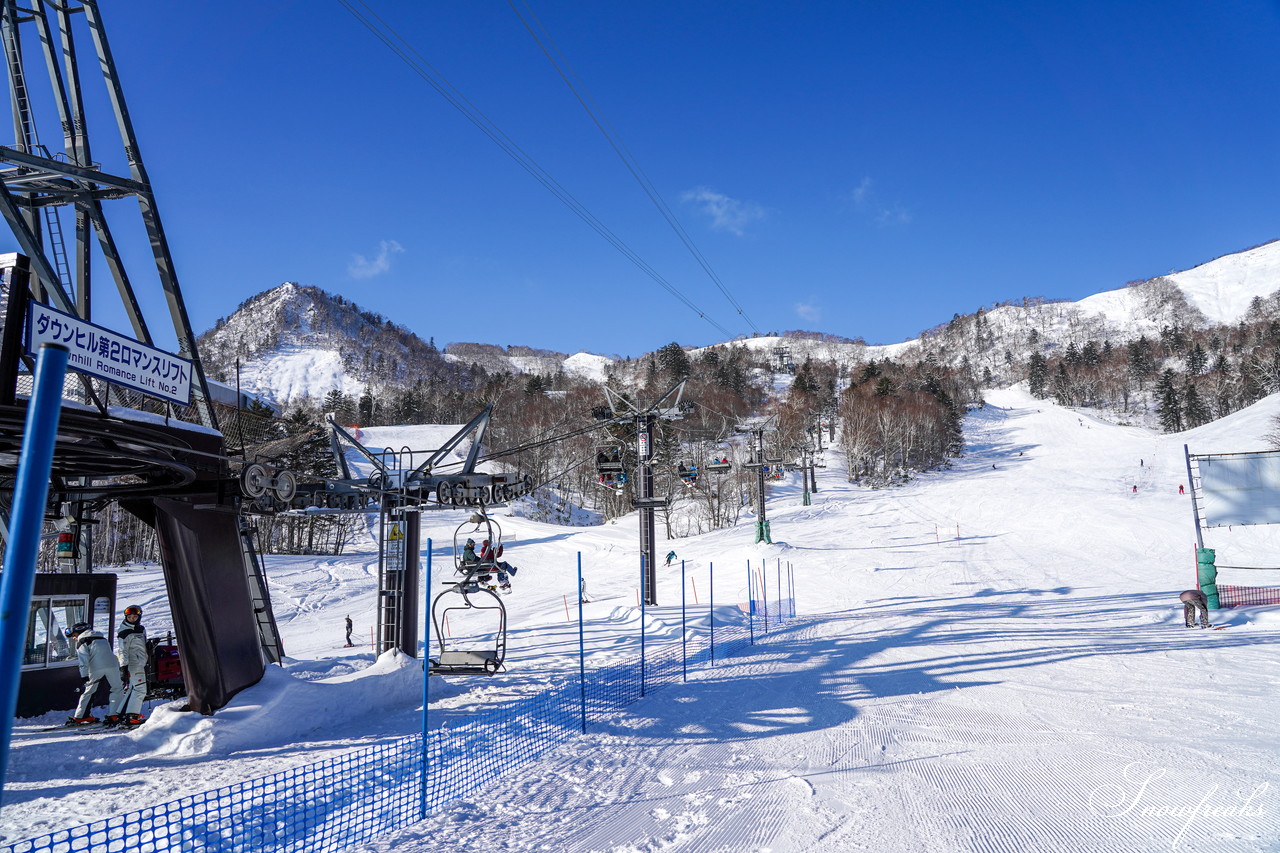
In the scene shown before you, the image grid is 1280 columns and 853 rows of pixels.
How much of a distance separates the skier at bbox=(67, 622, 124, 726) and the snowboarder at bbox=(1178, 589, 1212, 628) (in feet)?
73.9

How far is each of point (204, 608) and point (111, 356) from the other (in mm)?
4430

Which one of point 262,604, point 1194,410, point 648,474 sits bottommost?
point 262,604

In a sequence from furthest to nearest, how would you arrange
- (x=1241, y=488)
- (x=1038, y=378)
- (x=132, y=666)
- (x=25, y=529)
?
(x=1038, y=378)
(x=1241, y=488)
(x=132, y=666)
(x=25, y=529)

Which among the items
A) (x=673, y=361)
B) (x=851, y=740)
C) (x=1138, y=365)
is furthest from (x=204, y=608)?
(x=1138, y=365)

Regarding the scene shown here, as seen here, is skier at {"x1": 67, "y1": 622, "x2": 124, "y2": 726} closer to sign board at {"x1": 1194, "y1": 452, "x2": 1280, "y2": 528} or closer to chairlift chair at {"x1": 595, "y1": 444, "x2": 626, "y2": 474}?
chairlift chair at {"x1": 595, "y1": 444, "x2": 626, "y2": 474}

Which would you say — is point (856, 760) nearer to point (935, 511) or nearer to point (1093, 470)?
point (935, 511)

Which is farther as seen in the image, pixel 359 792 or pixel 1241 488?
pixel 1241 488

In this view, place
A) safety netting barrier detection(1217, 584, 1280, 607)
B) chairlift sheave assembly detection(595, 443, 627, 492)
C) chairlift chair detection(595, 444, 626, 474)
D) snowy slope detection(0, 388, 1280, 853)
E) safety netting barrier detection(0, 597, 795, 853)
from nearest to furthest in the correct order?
safety netting barrier detection(0, 597, 795, 853) < snowy slope detection(0, 388, 1280, 853) < safety netting barrier detection(1217, 584, 1280, 607) < chairlift chair detection(595, 444, 626, 474) < chairlift sheave assembly detection(595, 443, 627, 492)

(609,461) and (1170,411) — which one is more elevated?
(1170,411)

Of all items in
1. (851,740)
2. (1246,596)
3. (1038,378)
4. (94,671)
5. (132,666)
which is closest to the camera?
(851,740)

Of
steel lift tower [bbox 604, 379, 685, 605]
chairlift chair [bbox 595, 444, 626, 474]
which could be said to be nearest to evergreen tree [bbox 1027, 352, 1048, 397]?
steel lift tower [bbox 604, 379, 685, 605]

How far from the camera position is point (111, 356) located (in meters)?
8.51

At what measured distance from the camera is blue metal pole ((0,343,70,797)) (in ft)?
7.03

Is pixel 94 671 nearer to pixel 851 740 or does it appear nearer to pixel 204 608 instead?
pixel 204 608
